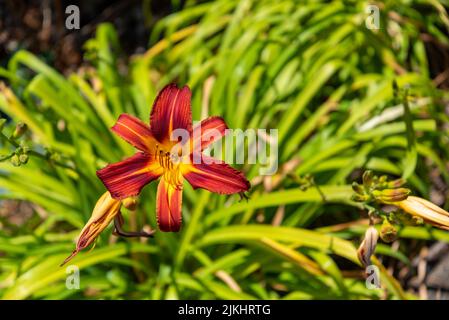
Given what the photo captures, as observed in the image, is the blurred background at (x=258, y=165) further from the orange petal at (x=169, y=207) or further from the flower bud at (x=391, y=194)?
the orange petal at (x=169, y=207)

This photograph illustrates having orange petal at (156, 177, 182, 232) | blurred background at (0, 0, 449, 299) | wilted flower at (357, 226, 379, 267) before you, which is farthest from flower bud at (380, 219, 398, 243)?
orange petal at (156, 177, 182, 232)

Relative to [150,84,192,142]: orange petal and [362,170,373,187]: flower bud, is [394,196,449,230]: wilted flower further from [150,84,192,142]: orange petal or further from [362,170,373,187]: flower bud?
[150,84,192,142]: orange petal

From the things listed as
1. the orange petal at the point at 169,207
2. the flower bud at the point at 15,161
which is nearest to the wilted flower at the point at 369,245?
the orange petal at the point at 169,207

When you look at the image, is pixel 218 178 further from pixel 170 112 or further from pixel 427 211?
pixel 427 211

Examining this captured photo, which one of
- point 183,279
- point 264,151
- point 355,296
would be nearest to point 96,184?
point 183,279
